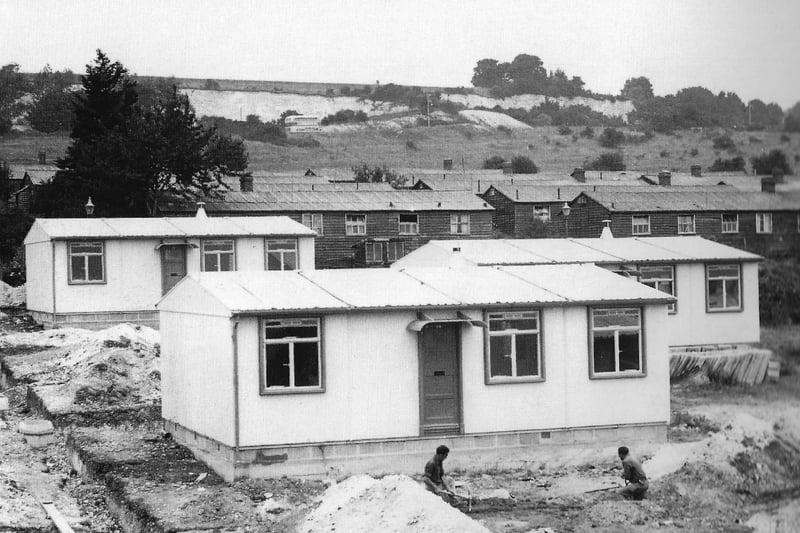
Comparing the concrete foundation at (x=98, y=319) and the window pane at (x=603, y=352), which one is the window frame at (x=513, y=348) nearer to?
the window pane at (x=603, y=352)

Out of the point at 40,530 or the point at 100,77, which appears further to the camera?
the point at 100,77

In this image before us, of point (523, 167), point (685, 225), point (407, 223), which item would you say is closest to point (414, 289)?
point (407, 223)

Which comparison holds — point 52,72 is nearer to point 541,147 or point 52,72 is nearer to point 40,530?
point 541,147

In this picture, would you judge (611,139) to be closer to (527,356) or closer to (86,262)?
(86,262)

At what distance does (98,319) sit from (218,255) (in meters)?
4.53

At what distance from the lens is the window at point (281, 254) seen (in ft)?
118

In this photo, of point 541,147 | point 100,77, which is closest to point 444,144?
point 541,147

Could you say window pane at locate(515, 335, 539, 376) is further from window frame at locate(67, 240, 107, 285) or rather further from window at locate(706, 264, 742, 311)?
window frame at locate(67, 240, 107, 285)

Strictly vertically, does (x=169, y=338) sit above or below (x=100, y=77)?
below

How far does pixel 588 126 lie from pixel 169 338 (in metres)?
123

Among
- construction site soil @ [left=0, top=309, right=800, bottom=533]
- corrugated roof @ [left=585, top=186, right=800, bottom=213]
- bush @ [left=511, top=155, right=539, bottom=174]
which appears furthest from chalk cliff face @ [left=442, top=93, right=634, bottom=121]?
construction site soil @ [left=0, top=309, right=800, bottom=533]

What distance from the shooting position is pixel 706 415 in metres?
21.6

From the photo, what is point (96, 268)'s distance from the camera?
111ft

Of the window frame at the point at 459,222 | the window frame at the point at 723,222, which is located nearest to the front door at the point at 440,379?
the window frame at the point at 459,222
